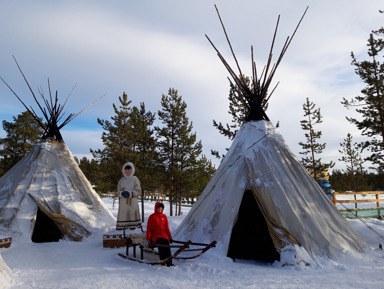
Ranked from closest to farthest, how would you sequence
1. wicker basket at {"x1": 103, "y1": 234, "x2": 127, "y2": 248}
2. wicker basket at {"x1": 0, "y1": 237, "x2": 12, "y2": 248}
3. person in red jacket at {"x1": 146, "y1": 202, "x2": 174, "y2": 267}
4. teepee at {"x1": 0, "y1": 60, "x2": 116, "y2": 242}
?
person in red jacket at {"x1": 146, "y1": 202, "x2": 174, "y2": 267} < wicker basket at {"x1": 0, "y1": 237, "x2": 12, "y2": 248} < wicker basket at {"x1": 103, "y1": 234, "x2": 127, "y2": 248} < teepee at {"x1": 0, "y1": 60, "x2": 116, "y2": 242}

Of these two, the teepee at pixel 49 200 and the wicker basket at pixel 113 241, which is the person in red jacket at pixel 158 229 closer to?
the wicker basket at pixel 113 241

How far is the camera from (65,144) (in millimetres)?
11609

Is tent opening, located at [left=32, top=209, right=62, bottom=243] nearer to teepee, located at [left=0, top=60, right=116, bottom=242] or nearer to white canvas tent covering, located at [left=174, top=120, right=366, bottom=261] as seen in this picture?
teepee, located at [left=0, top=60, right=116, bottom=242]

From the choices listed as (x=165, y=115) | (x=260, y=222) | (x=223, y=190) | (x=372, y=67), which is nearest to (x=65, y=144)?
(x=223, y=190)

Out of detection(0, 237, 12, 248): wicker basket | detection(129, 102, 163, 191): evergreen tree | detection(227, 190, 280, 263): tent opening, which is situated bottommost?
detection(0, 237, 12, 248): wicker basket

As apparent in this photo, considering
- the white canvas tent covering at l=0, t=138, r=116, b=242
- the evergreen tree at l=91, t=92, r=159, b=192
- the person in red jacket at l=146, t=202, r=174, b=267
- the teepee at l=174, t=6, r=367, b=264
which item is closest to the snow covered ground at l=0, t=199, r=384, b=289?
the teepee at l=174, t=6, r=367, b=264

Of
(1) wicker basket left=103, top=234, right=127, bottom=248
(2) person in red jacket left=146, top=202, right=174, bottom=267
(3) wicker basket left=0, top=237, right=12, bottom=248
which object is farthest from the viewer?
(1) wicker basket left=103, top=234, right=127, bottom=248

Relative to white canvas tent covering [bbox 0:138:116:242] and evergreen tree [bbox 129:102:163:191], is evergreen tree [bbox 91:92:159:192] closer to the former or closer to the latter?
evergreen tree [bbox 129:102:163:191]

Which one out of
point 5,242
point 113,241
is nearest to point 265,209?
point 113,241

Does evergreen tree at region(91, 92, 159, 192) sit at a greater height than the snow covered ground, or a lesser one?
greater

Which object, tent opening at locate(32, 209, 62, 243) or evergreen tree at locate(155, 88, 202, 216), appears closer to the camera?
tent opening at locate(32, 209, 62, 243)

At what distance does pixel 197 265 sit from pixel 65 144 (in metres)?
8.32

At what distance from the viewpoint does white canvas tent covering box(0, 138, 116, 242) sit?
916 cm

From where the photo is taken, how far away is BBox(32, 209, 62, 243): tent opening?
936cm
